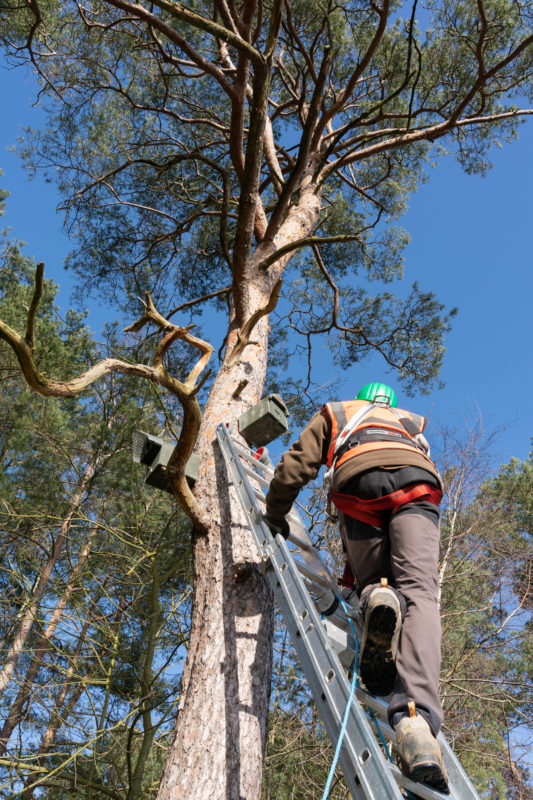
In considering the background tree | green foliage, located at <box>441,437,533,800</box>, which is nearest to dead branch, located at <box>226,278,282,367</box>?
the background tree

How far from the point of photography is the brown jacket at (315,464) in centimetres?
198

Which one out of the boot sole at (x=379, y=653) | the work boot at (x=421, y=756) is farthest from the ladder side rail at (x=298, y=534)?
the work boot at (x=421, y=756)

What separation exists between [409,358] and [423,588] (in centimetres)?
552

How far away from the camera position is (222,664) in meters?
2.11

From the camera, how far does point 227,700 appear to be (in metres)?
2.02

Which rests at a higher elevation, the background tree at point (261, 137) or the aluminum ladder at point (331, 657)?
the background tree at point (261, 137)

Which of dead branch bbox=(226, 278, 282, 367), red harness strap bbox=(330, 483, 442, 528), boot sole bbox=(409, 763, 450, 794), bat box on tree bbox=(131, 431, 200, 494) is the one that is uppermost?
dead branch bbox=(226, 278, 282, 367)

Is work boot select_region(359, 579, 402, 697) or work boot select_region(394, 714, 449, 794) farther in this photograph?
work boot select_region(359, 579, 402, 697)

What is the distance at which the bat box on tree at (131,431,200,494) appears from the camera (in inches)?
110

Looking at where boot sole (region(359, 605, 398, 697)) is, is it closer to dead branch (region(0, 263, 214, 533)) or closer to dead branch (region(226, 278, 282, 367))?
dead branch (region(0, 263, 214, 533))

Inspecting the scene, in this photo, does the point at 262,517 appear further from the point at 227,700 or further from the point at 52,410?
the point at 52,410

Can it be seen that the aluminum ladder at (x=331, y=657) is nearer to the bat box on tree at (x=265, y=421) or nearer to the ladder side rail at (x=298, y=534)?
the ladder side rail at (x=298, y=534)

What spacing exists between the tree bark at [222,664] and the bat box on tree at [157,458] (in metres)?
0.06

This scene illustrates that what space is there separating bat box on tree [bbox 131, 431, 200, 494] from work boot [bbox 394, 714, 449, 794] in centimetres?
159
